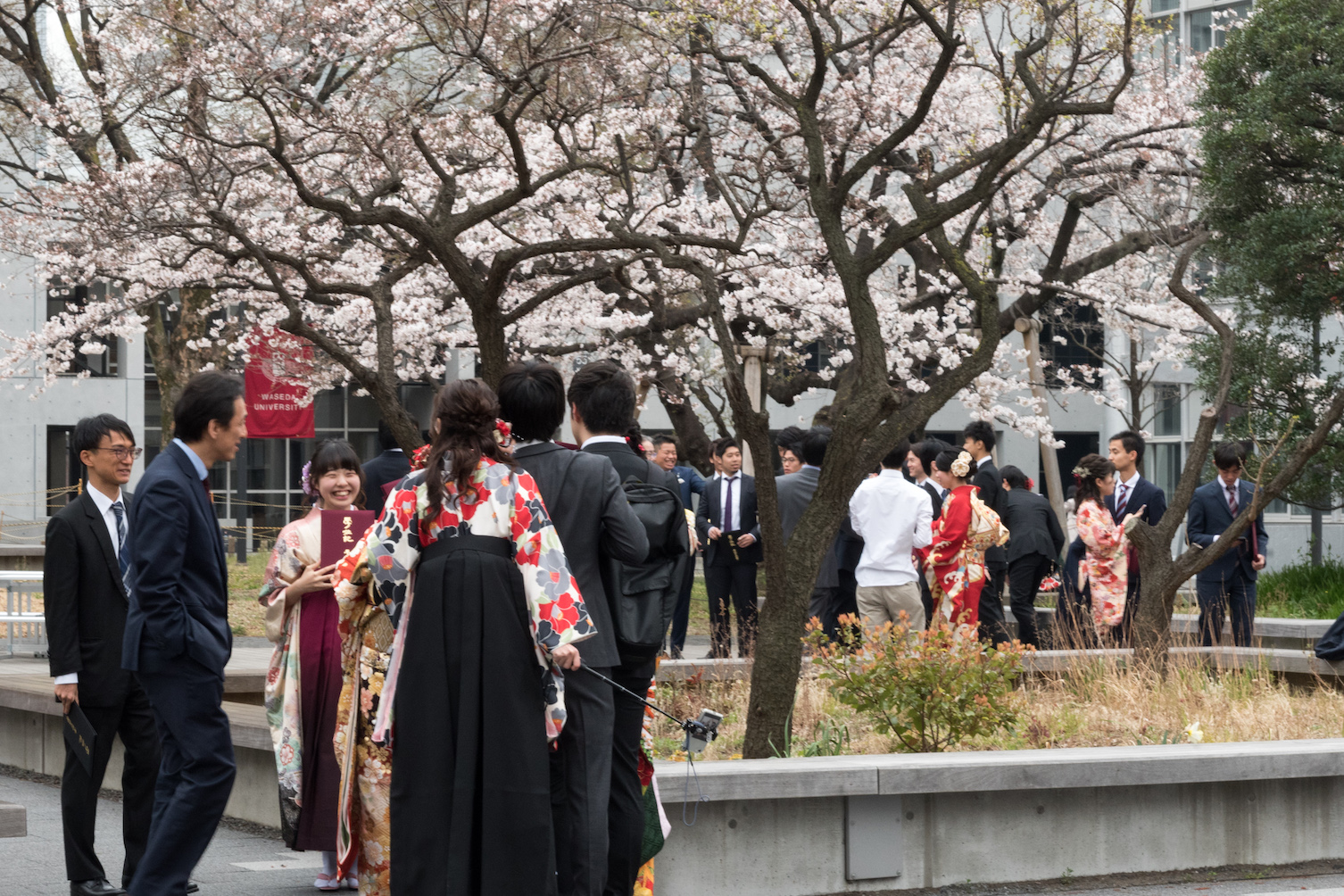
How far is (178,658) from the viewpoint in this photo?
15.5 ft

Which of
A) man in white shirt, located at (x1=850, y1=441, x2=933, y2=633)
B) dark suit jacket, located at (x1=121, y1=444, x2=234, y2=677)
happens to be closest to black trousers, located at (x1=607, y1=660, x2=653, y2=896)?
dark suit jacket, located at (x1=121, y1=444, x2=234, y2=677)

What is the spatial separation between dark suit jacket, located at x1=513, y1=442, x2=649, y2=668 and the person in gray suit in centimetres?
536

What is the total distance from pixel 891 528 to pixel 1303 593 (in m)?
7.68

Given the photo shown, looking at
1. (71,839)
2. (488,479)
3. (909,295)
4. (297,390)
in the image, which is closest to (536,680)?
(488,479)

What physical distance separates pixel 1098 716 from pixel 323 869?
4.17 metres

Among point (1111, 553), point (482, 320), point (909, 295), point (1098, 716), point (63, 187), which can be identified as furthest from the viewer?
point (909, 295)

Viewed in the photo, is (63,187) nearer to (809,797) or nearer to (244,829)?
(244,829)

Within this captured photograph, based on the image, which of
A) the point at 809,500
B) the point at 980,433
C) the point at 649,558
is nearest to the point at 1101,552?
the point at 980,433

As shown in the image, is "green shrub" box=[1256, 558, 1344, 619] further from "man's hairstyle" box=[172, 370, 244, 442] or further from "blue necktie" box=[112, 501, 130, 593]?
"man's hairstyle" box=[172, 370, 244, 442]

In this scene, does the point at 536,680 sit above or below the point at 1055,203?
below

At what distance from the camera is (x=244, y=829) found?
674 centimetres

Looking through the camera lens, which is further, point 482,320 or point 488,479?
point 482,320

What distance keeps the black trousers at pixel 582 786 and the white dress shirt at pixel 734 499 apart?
7.33 meters

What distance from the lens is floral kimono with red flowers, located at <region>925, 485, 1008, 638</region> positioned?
9.91m
